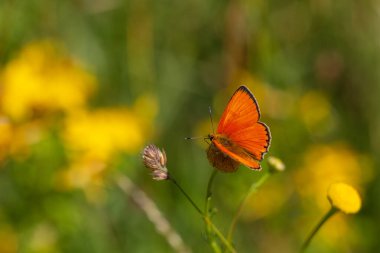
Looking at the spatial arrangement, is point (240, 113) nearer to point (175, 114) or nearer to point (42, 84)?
point (42, 84)

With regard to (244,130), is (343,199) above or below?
below

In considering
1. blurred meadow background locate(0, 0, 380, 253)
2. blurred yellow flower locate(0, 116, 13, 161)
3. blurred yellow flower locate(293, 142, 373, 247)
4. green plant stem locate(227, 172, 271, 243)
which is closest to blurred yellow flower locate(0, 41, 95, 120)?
blurred meadow background locate(0, 0, 380, 253)

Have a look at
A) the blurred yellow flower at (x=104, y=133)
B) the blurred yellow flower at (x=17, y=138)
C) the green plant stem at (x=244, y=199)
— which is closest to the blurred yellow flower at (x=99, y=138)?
the blurred yellow flower at (x=104, y=133)

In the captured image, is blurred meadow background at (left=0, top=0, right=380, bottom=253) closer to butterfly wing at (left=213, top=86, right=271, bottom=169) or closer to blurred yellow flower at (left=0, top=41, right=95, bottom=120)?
blurred yellow flower at (left=0, top=41, right=95, bottom=120)

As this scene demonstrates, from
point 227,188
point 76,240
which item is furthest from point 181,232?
point 76,240

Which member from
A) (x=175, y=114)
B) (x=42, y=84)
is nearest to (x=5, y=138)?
(x=42, y=84)

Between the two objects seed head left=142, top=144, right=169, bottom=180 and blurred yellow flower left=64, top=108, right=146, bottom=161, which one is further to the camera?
blurred yellow flower left=64, top=108, right=146, bottom=161

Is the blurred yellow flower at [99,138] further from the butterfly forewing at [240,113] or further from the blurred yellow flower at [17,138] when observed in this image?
the butterfly forewing at [240,113]

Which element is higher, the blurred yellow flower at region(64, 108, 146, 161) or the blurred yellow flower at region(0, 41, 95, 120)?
the blurred yellow flower at region(0, 41, 95, 120)
